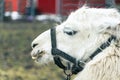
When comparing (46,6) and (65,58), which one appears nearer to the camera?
(65,58)

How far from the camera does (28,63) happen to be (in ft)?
41.3

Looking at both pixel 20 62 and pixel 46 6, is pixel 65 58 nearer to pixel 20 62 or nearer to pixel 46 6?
pixel 20 62

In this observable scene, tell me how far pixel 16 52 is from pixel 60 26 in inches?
347

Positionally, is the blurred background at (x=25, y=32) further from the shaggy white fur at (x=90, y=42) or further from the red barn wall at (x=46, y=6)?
the shaggy white fur at (x=90, y=42)

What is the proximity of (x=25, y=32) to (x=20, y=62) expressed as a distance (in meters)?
5.24

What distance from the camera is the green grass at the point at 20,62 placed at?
35.6 ft

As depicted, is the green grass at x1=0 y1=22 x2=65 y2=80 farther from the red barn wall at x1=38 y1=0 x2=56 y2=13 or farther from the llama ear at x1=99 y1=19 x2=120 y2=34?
the red barn wall at x1=38 y1=0 x2=56 y2=13

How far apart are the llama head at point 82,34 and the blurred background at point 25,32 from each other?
830 mm

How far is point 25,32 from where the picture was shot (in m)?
17.9

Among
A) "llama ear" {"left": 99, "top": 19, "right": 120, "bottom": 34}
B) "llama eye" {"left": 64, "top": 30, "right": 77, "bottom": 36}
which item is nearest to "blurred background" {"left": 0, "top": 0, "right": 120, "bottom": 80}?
"llama eye" {"left": 64, "top": 30, "right": 77, "bottom": 36}

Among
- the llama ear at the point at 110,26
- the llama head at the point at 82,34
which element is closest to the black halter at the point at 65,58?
the llama head at the point at 82,34

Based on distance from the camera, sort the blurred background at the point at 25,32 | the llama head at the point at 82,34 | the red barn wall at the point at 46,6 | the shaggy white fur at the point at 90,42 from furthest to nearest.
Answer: the red barn wall at the point at 46,6 < the blurred background at the point at 25,32 < the llama head at the point at 82,34 < the shaggy white fur at the point at 90,42

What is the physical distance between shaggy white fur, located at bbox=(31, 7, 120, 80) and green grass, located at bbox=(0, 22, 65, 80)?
9.10ft

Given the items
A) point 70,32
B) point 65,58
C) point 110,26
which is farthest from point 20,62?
point 110,26
